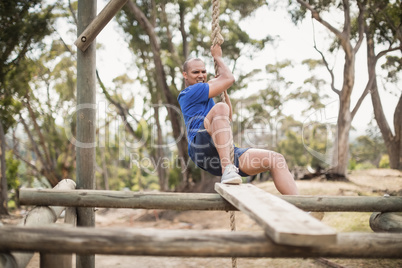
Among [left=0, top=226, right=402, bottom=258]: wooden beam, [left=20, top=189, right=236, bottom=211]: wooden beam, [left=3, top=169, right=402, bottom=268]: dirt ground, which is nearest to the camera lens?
[left=0, top=226, right=402, bottom=258]: wooden beam

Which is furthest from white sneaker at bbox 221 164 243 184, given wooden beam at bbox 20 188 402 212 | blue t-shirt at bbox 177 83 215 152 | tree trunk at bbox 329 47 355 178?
tree trunk at bbox 329 47 355 178

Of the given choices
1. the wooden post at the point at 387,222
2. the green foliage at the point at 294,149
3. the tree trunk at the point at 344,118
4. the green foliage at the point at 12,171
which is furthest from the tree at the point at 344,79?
the green foliage at the point at 294,149

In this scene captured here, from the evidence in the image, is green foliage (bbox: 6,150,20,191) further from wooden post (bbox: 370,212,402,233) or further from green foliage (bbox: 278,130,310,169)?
green foliage (bbox: 278,130,310,169)

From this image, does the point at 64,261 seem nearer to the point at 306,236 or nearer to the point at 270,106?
the point at 306,236

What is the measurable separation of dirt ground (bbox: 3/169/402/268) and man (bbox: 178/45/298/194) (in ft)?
8.76

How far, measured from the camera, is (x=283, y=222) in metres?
1.39

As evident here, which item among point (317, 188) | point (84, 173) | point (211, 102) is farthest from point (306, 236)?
point (317, 188)

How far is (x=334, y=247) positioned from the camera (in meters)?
1.49

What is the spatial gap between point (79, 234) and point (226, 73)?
1798 mm

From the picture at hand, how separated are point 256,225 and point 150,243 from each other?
21.0 feet

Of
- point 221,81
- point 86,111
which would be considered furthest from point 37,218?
point 221,81

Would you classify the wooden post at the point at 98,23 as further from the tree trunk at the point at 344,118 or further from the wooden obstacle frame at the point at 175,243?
the tree trunk at the point at 344,118

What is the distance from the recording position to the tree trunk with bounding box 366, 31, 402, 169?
39.3ft

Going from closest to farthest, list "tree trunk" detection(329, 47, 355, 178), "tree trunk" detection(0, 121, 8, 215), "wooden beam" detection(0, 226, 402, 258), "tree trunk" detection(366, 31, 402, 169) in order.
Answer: "wooden beam" detection(0, 226, 402, 258) < "tree trunk" detection(0, 121, 8, 215) < "tree trunk" detection(329, 47, 355, 178) < "tree trunk" detection(366, 31, 402, 169)
